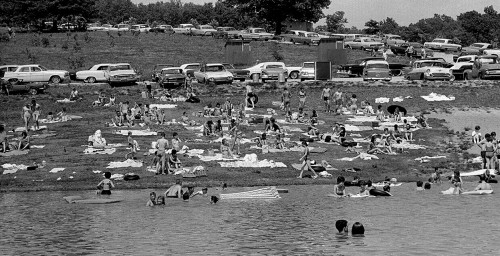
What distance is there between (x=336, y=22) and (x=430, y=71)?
8806 centimetres

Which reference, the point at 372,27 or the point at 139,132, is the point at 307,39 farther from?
the point at 139,132

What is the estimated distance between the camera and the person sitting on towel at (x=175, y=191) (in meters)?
35.1

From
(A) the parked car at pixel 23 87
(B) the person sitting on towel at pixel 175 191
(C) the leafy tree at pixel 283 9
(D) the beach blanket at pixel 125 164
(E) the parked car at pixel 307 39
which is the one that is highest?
(C) the leafy tree at pixel 283 9

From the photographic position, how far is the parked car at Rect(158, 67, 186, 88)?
62031 millimetres

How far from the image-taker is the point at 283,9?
104125 millimetres

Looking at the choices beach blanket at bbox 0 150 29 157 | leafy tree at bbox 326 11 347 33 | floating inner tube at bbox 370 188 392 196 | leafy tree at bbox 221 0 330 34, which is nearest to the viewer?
floating inner tube at bbox 370 188 392 196

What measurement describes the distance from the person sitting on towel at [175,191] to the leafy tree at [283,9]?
228 feet

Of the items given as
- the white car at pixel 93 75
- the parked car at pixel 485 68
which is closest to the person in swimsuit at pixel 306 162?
the parked car at pixel 485 68

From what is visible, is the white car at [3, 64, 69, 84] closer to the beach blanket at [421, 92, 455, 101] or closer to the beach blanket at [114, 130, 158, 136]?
the beach blanket at [114, 130, 158, 136]

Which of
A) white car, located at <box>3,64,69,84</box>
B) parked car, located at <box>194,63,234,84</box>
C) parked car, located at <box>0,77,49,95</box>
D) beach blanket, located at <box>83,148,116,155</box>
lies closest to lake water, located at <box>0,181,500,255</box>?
beach blanket, located at <box>83,148,116,155</box>

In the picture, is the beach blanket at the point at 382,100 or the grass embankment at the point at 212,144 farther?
the beach blanket at the point at 382,100

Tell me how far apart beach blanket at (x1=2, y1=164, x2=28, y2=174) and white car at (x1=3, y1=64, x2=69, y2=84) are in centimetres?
2643

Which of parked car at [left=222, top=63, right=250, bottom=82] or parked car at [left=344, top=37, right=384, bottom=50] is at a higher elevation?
parked car at [left=344, top=37, right=384, bottom=50]

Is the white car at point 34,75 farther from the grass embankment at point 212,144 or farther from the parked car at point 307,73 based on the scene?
the parked car at point 307,73
